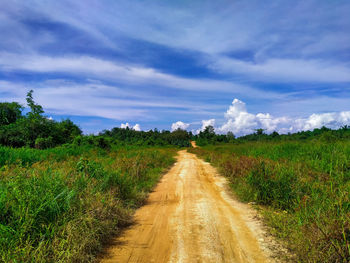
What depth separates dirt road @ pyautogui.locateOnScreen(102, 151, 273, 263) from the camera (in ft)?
10.6

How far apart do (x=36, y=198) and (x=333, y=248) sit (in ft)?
14.1

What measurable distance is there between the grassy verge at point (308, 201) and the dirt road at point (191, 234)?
0.51 meters

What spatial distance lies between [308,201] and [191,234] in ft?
8.37

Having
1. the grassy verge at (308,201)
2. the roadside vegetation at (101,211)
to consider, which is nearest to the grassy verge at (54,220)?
the roadside vegetation at (101,211)

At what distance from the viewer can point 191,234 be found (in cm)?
390

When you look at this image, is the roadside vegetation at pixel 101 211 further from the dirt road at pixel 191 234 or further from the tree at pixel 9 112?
the tree at pixel 9 112

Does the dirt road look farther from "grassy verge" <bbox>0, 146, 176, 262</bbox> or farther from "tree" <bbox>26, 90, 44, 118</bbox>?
"tree" <bbox>26, 90, 44, 118</bbox>

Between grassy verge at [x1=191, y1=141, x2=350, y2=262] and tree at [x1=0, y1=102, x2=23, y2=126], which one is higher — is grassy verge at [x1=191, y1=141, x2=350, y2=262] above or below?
below

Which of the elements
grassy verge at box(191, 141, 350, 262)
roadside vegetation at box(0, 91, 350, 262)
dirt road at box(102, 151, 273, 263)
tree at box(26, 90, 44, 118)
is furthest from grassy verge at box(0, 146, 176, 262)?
tree at box(26, 90, 44, 118)

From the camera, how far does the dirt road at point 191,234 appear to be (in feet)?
10.6

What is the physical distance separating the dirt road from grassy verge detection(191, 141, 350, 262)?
1.66 ft

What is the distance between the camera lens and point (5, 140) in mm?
18453

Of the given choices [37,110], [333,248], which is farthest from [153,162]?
[37,110]

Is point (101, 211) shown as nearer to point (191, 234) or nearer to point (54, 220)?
point (54, 220)
